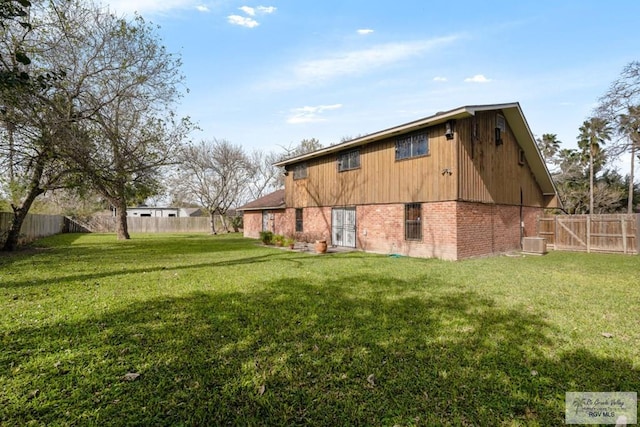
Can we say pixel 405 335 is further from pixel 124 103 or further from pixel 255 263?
pixel 124 103

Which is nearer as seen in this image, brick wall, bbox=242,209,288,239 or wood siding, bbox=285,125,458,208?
wood siding, bbox=285,125,458,208

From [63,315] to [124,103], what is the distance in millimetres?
10139

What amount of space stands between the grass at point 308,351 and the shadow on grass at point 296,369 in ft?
0.05

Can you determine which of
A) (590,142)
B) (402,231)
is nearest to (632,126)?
(402,231)

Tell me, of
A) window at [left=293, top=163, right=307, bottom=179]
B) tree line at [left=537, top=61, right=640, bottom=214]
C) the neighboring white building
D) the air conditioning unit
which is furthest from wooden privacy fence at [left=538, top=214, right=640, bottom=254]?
the neighboring white building

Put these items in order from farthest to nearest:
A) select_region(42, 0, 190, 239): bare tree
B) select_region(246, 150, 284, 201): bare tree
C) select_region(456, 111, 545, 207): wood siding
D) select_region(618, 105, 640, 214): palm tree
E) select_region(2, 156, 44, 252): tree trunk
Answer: select_region(246, 150, 284, 201): bare tree
select_region(618, 105, 640, 214): palm tree
select_region(2, 156, 44, 252): tree trunk
select_region(456, 111, 545, 207): wood siding
select_region(42, 0, 190, 239): bare tree

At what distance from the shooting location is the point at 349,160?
14.6 metres

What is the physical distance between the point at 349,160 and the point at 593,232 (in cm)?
1141

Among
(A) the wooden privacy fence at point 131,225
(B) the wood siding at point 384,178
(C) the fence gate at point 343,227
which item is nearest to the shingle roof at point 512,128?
(B) the wood siding at point 384,178

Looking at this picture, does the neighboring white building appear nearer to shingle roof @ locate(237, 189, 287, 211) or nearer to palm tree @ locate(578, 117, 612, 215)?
shingle roof @ locate(237, 189, 287, 211)

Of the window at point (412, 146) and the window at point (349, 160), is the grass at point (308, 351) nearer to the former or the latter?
the window at point (412, 146)

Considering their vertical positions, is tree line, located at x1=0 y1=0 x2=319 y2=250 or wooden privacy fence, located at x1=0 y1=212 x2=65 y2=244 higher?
tree line, located at x1=0 y1=0 x2=319 y2=250

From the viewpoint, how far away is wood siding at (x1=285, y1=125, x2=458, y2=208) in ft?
35.7

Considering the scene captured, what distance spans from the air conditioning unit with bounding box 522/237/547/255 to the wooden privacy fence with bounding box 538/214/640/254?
2539 millimetres
